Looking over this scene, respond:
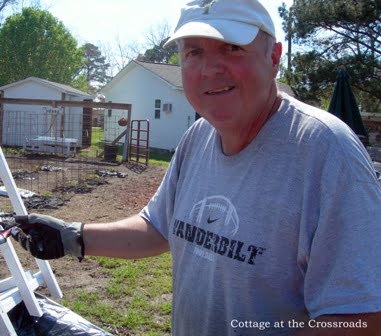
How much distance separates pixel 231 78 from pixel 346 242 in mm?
640

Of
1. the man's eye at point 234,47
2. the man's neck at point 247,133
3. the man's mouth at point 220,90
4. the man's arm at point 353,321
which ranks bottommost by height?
the man's arm at point 353,321

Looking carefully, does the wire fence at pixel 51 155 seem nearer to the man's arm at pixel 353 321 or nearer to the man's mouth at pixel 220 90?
the man's mouth at pixel 220 90

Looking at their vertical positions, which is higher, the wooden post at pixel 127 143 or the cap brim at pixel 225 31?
the cap brim at pixel 225 31

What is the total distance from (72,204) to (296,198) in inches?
315

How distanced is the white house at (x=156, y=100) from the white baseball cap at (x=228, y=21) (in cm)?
2146

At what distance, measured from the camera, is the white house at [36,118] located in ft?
68.4

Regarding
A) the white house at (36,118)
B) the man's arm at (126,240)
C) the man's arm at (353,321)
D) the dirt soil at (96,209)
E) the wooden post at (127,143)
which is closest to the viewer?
the man's arm at (353,321)

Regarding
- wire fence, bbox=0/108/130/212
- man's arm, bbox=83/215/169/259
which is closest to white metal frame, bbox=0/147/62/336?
man's arm, bbox=83/215/169/259

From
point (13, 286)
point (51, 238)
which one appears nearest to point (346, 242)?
point (51, 238)

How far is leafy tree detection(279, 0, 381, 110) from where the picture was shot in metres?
25.4

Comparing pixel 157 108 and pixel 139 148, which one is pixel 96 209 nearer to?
pixel 139 148

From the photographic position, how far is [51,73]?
4441 centimetres

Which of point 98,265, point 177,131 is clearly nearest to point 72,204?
point 98,265

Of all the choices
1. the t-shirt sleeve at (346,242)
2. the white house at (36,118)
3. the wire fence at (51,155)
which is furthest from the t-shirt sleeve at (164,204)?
the white house at (36,118)
